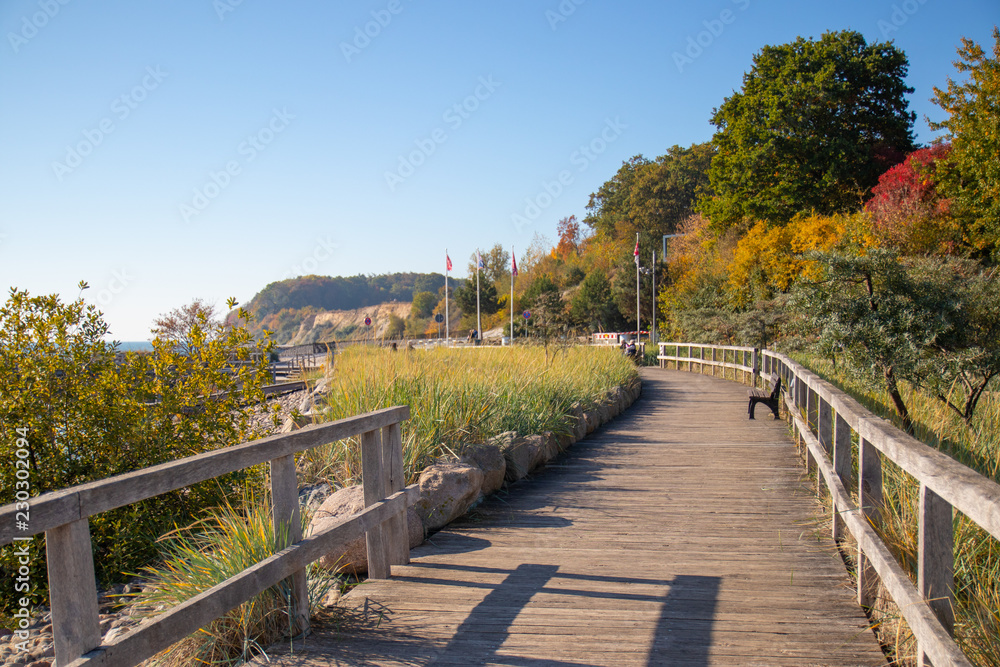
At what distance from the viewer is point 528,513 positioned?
5.72m

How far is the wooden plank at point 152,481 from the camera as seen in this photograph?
2039 mm

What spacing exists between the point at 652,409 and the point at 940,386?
18.9ft

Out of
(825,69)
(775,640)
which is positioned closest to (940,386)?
(775,640)

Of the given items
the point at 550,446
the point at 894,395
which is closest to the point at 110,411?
the point at 550,446

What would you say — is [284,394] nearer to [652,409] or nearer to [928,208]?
[652,409]

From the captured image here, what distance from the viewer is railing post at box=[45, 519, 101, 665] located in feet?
6.89

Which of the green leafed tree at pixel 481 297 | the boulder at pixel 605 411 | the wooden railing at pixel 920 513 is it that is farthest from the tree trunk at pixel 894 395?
the green leafed tree at pixel 481 297

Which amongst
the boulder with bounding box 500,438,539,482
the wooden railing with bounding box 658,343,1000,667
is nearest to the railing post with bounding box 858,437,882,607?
the wooden railing with bounding box 658,343,1000,667

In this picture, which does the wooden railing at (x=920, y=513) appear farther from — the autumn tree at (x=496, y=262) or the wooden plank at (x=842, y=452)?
the autumn tree at (x=496, y=262)

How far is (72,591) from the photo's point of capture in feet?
6.98

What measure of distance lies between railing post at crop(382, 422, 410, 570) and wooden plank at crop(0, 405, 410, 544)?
0.47 metres

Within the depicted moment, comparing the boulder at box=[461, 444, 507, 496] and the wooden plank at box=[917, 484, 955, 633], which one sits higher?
the wooden plank at box=[917, 484, 955, 633]

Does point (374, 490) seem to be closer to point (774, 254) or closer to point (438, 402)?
point (438, 402)

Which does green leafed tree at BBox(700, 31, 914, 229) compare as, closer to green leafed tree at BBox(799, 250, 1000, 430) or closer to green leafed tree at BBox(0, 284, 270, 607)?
green leafed tree at BBox(799, 250, 1000, 430)
